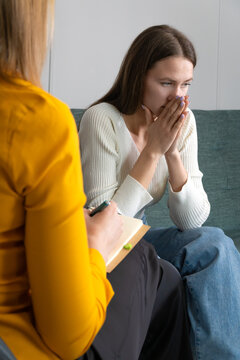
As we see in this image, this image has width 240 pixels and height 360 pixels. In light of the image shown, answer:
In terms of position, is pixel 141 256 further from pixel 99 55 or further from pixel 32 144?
pixel 99 55

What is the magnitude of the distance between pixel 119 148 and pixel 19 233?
2.74 feet

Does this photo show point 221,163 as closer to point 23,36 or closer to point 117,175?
point 117,175

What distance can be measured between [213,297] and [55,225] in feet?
2.48

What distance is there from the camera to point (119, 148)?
4.65 ft

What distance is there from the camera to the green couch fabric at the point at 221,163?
79.0 inches

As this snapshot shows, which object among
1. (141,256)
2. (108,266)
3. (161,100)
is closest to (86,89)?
(161,100)

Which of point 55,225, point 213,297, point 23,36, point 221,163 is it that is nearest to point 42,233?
point 55,225

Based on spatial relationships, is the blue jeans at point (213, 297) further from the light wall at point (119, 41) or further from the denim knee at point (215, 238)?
the light wall at point (119, 41)

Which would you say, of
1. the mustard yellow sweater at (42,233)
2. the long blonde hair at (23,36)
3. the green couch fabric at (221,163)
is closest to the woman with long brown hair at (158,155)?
the green couch fabric at (221,163)

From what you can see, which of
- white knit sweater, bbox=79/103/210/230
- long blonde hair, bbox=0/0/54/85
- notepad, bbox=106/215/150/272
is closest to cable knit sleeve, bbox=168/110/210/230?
white knit sweater, bbox=79/103/210/230

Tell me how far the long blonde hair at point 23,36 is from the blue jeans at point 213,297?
789 millimetres

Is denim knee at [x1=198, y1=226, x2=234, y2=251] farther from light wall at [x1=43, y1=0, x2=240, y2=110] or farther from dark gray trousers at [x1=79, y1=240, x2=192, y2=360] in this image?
light wall at [x1=43, y1=0, x2=240, y2=110]

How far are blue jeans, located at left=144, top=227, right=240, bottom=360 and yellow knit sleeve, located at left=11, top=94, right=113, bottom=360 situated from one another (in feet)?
1.96

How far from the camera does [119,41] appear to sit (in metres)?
2.14
